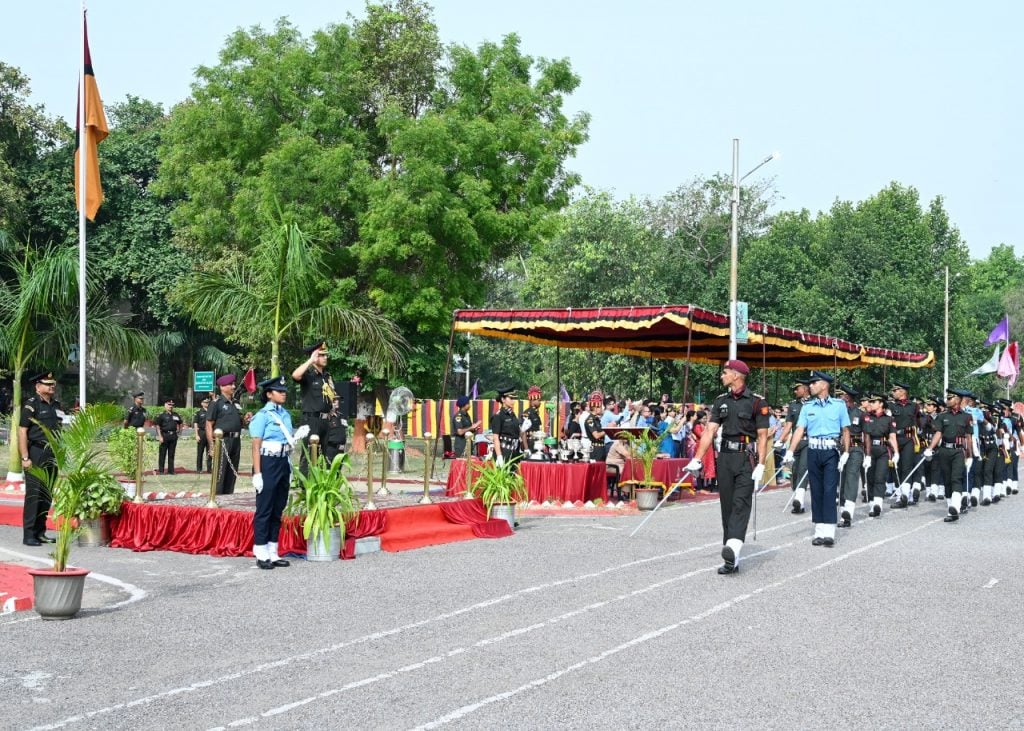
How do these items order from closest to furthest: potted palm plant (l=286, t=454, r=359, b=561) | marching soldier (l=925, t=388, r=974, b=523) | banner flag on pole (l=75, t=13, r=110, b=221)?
potted palm plant (l=286, t=454, r=359, b=561) → marching soldier (l=925, t=388, r=974, b=523) → banner flag on pole (l=75, t=13, r=110, b=221)

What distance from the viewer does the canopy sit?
825 inches

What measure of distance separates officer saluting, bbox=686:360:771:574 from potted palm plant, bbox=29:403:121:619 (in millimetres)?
5365

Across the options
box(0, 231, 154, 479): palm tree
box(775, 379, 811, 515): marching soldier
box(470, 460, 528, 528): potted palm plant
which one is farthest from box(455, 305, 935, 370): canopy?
box(0, 231, 154, 479): palm tree

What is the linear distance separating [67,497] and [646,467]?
11175 mm

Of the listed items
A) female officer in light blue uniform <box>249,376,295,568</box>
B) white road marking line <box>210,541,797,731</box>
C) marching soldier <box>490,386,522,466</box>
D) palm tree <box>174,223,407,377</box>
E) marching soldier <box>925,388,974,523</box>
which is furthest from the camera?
palm tree <box>174,223,407,377</box>

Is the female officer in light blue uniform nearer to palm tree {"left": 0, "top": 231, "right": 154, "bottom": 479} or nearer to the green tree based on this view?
palm tree {"left": 0, "top": 231, "right": 154, "bottom": 479}

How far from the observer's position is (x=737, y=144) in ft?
93.9

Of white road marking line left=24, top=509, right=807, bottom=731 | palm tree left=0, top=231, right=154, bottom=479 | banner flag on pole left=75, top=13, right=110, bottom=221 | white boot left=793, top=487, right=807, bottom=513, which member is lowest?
white road marking line left=24, top=509, right=807, bottom=731

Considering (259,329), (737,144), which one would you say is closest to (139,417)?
(259,329)

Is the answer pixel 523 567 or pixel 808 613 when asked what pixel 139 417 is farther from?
pixel 808 613

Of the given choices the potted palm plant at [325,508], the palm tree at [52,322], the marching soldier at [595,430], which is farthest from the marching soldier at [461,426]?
the potted palm plant at [325,508]

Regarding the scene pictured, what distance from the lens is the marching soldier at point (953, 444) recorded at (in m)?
17.8

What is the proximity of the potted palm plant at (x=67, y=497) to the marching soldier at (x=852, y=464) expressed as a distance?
965 centimetres

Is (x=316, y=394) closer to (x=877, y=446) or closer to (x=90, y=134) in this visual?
(x=90, y=134)
